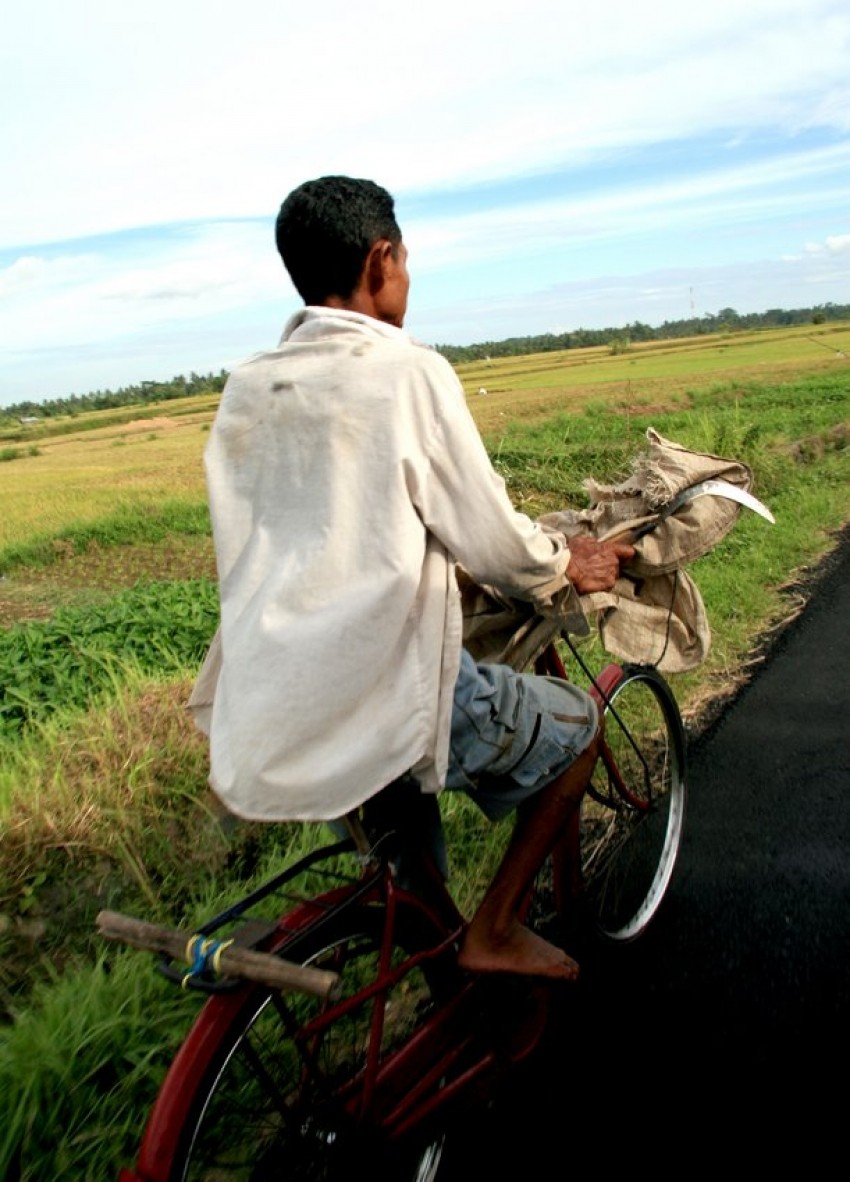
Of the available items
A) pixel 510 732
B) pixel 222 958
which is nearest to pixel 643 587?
pixel 510 732

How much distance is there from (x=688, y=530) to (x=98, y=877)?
92.3 inches

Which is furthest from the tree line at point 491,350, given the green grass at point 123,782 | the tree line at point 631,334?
the green grass at point 123,782

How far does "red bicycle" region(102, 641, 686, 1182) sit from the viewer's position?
63.6 inches

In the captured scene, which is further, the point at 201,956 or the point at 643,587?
→ the point at 643,587

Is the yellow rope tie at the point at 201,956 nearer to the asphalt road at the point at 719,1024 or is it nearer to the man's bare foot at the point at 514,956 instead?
the man's bare foot at the point at 514,956

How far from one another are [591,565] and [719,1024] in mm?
1366

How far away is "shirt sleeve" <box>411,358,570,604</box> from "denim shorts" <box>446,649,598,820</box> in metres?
0.24

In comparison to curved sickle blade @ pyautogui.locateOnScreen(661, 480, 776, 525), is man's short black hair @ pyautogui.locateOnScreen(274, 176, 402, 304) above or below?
above

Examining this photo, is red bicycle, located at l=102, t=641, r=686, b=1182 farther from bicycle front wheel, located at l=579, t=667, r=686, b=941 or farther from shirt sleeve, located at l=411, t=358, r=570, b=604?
shirt sleeve, located at l=411, t=358, r=570, b=604

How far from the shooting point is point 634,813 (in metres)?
3.22

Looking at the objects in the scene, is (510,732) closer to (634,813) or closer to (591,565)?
(591,565)

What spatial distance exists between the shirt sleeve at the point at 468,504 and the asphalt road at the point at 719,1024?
138cm

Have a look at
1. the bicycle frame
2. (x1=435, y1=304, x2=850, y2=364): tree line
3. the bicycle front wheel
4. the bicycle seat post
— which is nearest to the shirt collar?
the bicycle seat post

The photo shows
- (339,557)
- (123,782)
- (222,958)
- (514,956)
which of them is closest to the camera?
(222,958)
